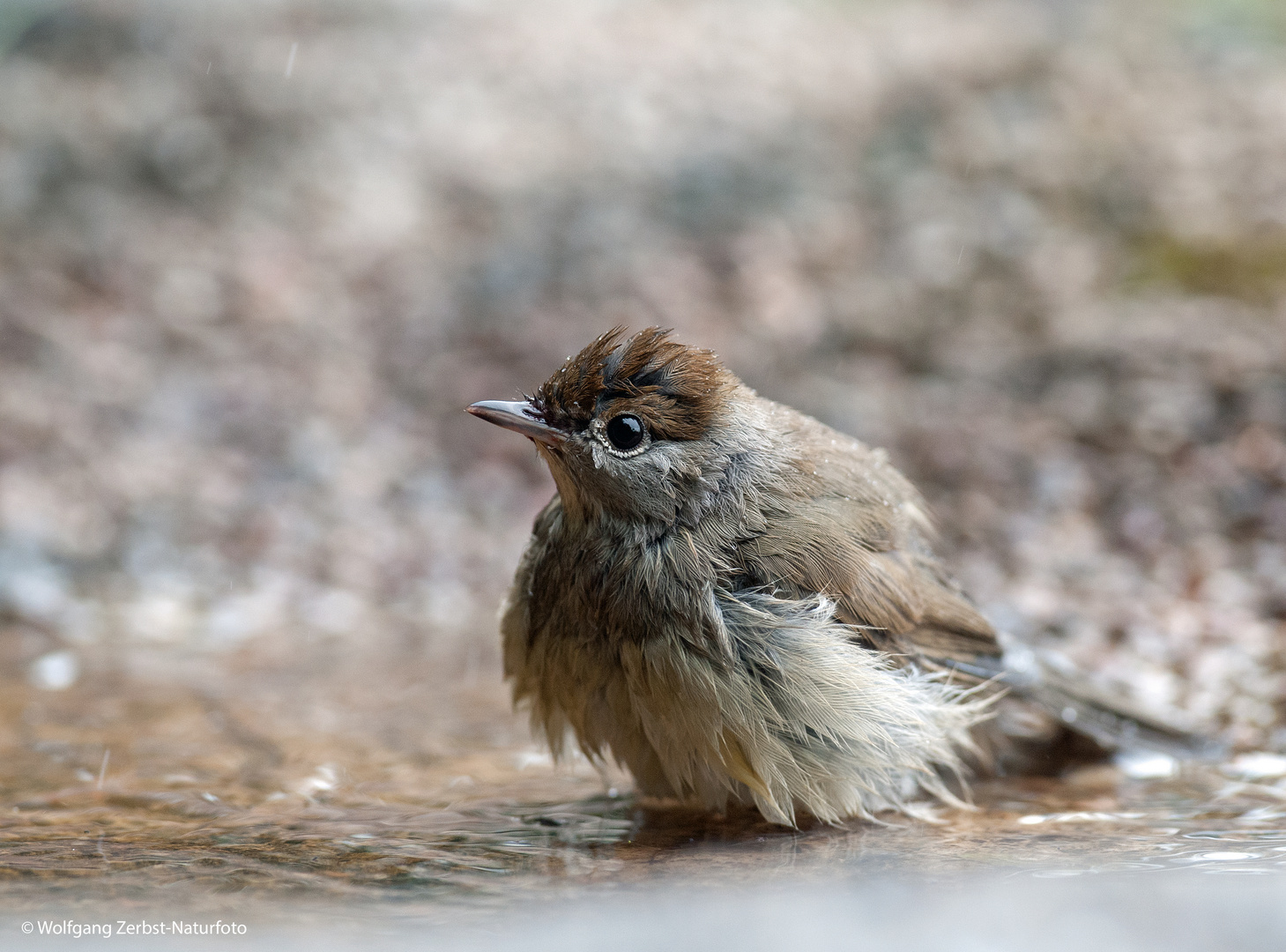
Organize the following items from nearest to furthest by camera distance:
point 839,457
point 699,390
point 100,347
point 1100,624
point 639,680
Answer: point 639,680, point 699,390, point 839,457, point 1100,624, point 100,347

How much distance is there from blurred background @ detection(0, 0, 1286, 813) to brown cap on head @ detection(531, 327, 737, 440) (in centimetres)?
150

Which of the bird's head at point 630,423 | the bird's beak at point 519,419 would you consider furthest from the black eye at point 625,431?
the bird's beak at point 519,419

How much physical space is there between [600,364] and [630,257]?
562 centimetres

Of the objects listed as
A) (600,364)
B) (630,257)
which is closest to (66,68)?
(630,257)

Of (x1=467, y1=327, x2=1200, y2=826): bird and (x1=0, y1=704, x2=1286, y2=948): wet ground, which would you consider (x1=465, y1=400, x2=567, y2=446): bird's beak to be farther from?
(x1=0, y1=704, x2=1286, y2=948): wet ground

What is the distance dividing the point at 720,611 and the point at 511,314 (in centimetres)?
549

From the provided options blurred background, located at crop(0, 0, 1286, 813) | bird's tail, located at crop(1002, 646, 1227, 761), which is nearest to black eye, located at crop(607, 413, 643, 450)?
blurred background, located at crop(0, 0, 1286, 813)

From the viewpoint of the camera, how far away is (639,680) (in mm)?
3768

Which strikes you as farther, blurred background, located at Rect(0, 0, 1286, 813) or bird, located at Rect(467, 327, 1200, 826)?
blurred background, located at Rect(0, 0, 1286, 813)

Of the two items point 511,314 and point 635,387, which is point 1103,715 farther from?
point 511,314

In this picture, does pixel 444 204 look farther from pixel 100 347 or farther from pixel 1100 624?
pixel 1100 624

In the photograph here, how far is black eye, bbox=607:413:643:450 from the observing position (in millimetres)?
3941

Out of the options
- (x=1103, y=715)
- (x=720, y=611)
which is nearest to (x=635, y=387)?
(x=720, y=611)

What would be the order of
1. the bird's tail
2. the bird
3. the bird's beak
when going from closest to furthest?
the bird < the bird's beak < the bird's tail
